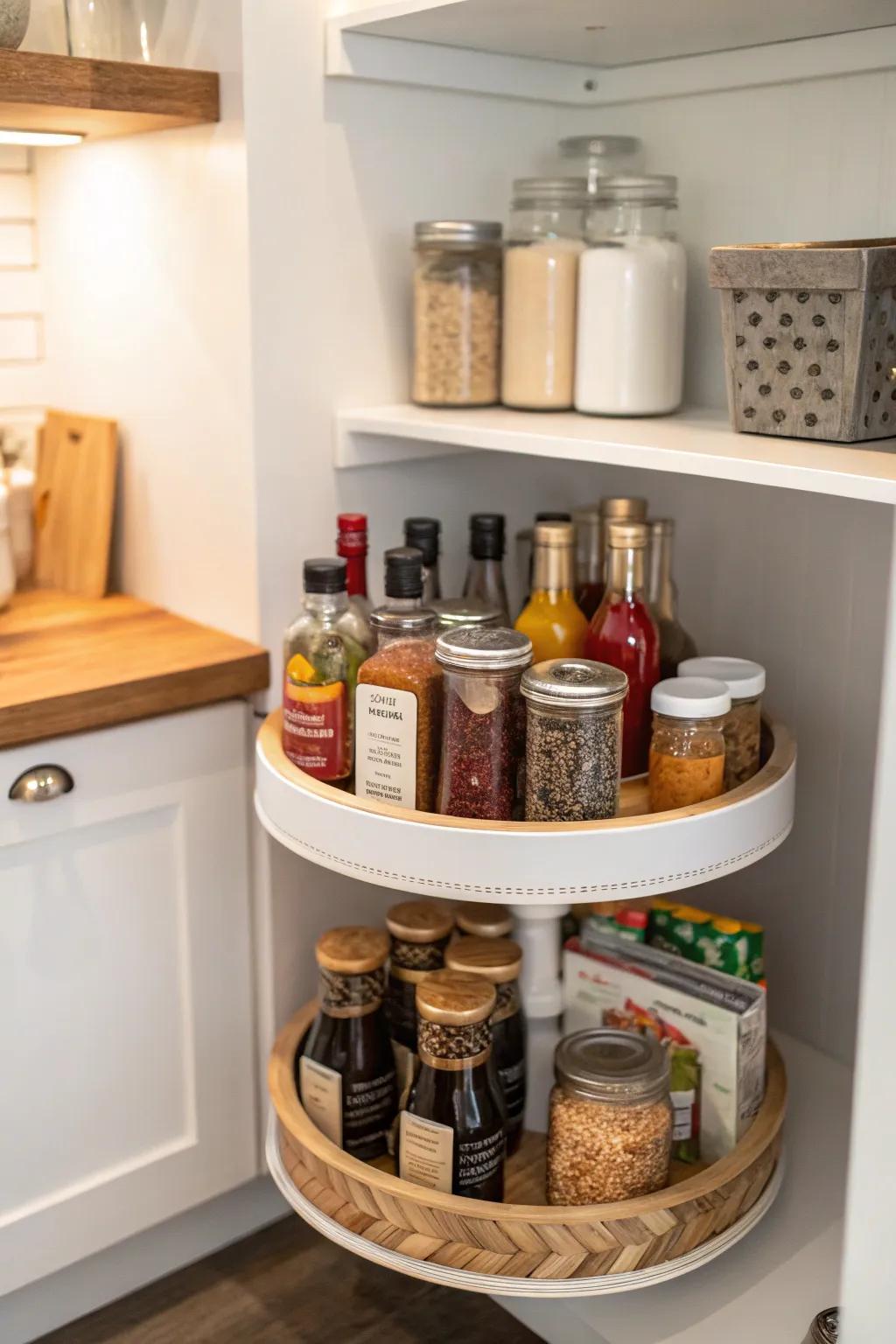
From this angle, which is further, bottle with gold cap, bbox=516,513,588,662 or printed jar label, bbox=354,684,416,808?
bottle with gold cap, bbox=516,513,588,662

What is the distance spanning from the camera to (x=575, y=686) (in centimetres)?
121

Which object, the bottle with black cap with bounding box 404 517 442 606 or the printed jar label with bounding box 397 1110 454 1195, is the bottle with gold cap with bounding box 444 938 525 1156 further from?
the bottle with black cap with bounding box 404 517 442 606

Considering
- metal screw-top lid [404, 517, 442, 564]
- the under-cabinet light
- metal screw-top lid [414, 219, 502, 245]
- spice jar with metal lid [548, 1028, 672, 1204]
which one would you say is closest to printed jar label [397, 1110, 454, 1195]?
spice jar with metal lid [548, 1028, 672, 1204]

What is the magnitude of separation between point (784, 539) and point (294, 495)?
0.56 metres

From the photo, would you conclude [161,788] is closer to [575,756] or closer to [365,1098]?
[365,1098]

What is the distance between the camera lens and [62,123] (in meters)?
1.51

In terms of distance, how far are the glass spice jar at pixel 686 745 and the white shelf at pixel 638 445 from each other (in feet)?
0.68

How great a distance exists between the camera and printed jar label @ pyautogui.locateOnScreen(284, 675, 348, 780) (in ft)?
4.40

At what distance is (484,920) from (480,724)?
1.05 ft

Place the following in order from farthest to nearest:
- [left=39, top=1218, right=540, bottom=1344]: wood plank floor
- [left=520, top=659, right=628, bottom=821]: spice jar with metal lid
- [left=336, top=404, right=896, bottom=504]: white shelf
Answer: [left=39, top=1218, right=540, bottom=1344]: wood plank floor → [left=520, top=659, right=628, bottom=821]: spice jar with metal lid → [left=336, top=404, right=896, bottom=504]: white shelf

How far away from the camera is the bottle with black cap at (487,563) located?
4.88ft

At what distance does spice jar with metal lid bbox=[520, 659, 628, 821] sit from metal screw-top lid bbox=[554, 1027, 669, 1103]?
0.27 metres

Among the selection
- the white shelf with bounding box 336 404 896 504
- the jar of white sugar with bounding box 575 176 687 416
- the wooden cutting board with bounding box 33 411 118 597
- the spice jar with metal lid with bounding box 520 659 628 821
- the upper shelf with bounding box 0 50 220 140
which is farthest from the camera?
the wooden cutting board with bounding box 33 411 118 597

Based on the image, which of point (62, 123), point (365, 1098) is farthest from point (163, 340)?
point (365, 1098)
